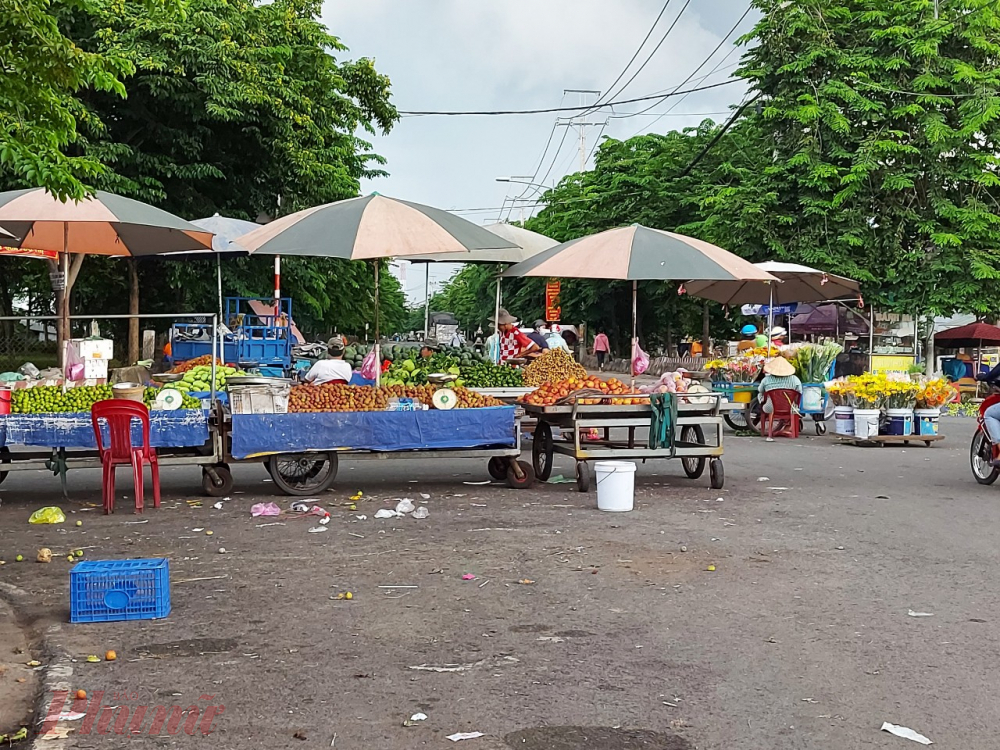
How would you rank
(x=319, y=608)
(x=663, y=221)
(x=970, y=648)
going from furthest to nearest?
(x=663, y=221) < (x=319, y=608) < (x=970, y=648)

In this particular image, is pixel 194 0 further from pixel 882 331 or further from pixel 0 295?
pixel 882 331

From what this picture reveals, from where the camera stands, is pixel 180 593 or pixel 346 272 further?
pixel 346 272

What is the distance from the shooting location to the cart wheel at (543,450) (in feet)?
42.1

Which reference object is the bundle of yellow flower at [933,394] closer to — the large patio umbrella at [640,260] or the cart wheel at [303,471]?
the large patio umbrella at [640,260]

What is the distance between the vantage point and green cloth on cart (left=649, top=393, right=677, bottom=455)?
39.2ft

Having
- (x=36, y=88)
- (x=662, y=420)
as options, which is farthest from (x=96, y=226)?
(x=36, y=88)

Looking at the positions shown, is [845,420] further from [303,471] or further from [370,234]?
[303,471]

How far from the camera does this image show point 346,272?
33594 mm

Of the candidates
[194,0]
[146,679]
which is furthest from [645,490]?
[194,0]

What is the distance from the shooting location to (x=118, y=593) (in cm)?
655

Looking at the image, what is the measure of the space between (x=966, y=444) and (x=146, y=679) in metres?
16.1

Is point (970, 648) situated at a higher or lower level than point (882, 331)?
lower

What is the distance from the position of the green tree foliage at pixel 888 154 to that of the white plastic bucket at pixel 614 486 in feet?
72.9

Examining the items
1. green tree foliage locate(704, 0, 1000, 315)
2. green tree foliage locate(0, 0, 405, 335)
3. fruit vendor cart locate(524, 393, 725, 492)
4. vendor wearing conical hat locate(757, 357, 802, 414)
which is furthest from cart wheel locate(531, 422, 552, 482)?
green tree foliage locate(704, 0, 1000, 315)
